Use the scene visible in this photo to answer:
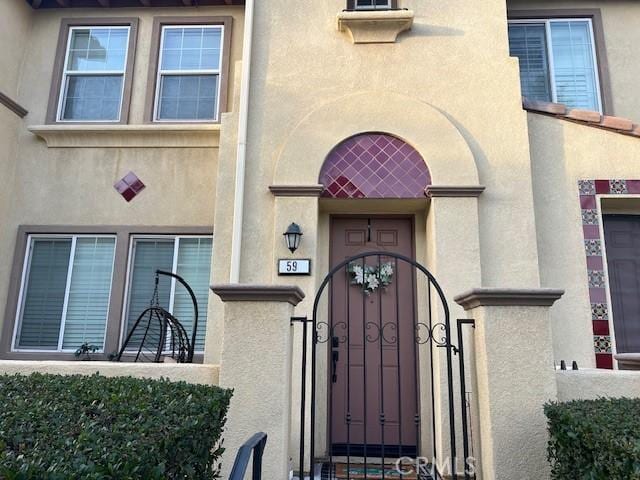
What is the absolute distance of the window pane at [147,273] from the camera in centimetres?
728

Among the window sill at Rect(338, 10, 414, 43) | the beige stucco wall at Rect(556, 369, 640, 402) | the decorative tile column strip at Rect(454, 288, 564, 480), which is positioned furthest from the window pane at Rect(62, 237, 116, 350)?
the beige stucco wall at Rect(556, 369, 640, 402)

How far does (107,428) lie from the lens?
110 inches

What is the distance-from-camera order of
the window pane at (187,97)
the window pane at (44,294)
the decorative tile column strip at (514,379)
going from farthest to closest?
the window pane at (187,97)
the window pane at (44,294)
the decorative tile column strip at (514,379)

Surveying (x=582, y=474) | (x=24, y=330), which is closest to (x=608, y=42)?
(x=582, y=474)

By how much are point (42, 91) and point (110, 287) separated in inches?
134

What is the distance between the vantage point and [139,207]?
7480mm

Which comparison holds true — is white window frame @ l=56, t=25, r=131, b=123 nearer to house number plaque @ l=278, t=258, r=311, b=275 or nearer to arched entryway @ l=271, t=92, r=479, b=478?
arched entryway @ l=271, t=92, r=479, b=478

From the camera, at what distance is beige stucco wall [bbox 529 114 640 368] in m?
5.97

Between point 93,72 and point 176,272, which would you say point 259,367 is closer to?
point 176,272

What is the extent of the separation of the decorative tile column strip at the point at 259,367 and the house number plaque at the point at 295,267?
1.59 m

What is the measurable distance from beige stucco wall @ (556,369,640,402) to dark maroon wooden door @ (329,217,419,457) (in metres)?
2.01

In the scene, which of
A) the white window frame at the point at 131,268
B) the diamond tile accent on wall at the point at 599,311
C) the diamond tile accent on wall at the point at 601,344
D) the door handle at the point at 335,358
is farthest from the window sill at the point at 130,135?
the diamond tile accent on wall at the point at 601,344

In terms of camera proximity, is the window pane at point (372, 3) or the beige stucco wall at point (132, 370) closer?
the beige stucco wall at point (132, 370)

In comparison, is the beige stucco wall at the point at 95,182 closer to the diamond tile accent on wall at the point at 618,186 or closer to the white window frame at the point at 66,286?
the white window frame at the point at 66,286
